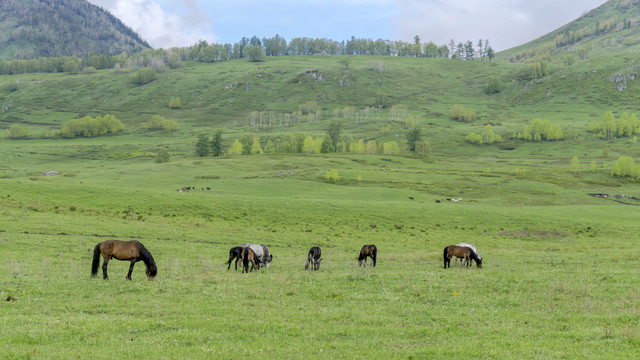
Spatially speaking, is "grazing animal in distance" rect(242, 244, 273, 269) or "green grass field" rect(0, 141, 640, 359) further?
"grazing animal in distance" rect(242, 244, 273, 269)

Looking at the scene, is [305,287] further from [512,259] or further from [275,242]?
[275,242]

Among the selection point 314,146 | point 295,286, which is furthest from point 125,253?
point 314,146

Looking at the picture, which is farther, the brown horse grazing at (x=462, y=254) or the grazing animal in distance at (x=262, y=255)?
the brown horse grazing at (x=462, y=254)

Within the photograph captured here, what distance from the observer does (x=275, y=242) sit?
1806 inches

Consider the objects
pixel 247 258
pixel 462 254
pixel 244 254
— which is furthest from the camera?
pixel 462 254

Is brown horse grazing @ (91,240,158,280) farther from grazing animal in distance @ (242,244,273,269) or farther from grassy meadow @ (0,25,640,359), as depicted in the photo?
grazing animal in distance @ (242,244,273,269)

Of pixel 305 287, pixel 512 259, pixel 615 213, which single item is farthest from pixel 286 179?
pixel 305 287

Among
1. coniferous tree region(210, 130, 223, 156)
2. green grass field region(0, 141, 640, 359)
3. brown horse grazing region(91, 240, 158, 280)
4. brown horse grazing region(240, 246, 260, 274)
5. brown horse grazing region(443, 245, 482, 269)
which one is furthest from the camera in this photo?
coniferous tree region(210, 130, 223, 156)

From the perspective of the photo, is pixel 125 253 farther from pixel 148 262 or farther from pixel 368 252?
pixel 368 252

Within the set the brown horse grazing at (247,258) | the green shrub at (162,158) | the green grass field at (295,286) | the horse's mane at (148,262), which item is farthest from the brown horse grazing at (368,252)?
the green shrub at (162,158)

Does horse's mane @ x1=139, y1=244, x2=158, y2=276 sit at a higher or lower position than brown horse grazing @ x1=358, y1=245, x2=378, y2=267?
higher

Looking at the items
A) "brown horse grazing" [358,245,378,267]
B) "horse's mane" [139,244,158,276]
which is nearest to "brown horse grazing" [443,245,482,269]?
"brown horse grazing" [358,245,378,267]

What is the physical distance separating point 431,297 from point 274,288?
7.52 metres

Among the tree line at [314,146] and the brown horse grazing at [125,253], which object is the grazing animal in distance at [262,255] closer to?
the brown horse grazing at [125,253]
